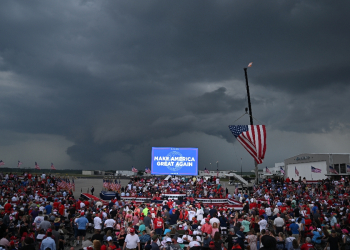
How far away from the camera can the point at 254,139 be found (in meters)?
26.8

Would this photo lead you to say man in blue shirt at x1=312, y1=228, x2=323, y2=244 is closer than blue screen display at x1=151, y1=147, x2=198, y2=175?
Yes

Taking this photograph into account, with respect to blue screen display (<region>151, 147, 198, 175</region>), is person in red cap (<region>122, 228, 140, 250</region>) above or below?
below

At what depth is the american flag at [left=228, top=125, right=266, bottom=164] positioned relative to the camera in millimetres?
26781

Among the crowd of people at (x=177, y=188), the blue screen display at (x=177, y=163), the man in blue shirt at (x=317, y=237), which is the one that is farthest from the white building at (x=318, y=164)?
the man in blue shirt at (x=317, y=237)

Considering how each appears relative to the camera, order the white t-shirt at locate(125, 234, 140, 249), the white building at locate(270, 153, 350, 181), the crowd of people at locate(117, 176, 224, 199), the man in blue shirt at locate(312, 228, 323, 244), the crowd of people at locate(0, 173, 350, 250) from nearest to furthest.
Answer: the white t-shirt at locate(125, 234, 140, 249)
the crowd of people at locate(0, 173, 350, 250)
the man in blue shirt at locate(312, 228, 323, 244)
the crowd of people at locate(117, 176, 224, 199)
the white building at locate(270, 153, 350, 181)

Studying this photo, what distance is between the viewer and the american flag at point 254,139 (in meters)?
26.8

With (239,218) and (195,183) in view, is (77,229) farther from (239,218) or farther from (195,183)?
(195,183)

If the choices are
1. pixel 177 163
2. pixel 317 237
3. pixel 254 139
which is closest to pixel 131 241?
pixel 317 237

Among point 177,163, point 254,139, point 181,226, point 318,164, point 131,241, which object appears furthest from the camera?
point 318,164

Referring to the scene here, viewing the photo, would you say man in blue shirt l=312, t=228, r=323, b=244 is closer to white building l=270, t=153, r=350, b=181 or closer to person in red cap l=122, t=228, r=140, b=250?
person in red cap l=122, t=228, r=140, b=250

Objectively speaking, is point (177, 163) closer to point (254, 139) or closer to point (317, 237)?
point (254, 139)

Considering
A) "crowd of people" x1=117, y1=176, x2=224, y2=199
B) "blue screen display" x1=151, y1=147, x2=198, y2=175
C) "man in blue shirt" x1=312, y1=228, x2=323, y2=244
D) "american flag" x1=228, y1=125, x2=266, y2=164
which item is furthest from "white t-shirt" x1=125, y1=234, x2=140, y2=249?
"blue screen display" x1=151, y1=147, x2=198, y2=175

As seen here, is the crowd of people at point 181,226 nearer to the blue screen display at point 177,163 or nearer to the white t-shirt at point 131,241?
the white t-shirt at point 131,241

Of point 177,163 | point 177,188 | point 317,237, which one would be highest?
point 177,163
